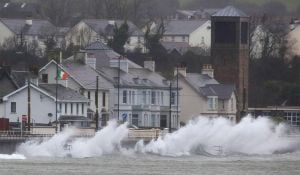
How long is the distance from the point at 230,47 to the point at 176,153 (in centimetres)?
5043

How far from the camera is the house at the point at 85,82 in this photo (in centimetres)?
15225

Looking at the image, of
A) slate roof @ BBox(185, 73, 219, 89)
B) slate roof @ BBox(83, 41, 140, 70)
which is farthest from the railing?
slate roof @ BBox(185, 73, 219, 89)

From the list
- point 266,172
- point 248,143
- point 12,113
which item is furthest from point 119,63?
point 266,172

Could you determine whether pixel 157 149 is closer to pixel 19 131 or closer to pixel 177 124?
pixel 19 131

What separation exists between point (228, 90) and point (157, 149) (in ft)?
131

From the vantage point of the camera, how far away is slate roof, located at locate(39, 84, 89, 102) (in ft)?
479

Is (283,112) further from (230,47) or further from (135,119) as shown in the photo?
(135,119)

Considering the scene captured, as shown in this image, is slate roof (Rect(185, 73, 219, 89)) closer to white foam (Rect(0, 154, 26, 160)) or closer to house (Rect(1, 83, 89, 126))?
house (Rect(1, 83, 89, 126))

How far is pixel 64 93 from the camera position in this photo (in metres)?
147

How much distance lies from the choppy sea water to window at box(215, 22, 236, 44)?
170ft

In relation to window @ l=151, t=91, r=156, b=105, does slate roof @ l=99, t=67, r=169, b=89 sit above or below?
above

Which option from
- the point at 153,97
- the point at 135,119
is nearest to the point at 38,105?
the point at 135,119

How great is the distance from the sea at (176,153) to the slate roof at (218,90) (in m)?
20.4

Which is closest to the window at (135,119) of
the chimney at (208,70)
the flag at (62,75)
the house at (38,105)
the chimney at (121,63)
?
the chimney at (121,63)
